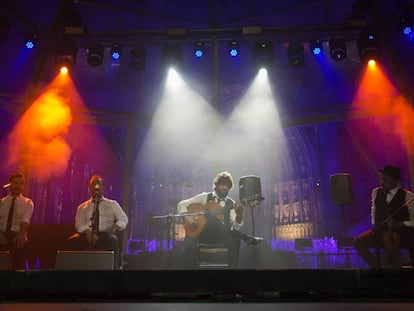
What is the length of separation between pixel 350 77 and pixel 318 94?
78 cm

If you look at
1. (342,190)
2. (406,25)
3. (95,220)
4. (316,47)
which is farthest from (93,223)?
(406,25)

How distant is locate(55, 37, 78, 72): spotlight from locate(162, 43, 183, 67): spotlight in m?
1.69

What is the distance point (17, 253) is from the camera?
5.58 m

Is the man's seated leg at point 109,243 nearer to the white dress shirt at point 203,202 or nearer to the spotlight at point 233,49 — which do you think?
the white dress shirt at point 203,202

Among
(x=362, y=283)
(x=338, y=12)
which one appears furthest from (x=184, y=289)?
(x=338, y=12)

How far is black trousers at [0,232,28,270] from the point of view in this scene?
18.2 ft

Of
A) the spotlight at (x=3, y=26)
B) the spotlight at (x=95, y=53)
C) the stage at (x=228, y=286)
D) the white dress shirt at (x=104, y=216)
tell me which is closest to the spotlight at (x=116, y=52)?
the spotlight at (x=95, y=53)

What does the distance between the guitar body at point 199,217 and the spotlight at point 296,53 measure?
350 cm

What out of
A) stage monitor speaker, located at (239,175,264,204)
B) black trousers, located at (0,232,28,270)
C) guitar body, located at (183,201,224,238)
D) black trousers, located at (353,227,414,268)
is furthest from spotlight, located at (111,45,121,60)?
black trousers, located at (353,227,414,268)

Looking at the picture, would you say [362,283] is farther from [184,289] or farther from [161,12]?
[161,12]

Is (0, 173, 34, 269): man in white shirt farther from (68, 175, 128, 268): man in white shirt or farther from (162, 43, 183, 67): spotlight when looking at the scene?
(162, 43, 183, 67): spotlight

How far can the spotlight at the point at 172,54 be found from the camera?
25.6 feet

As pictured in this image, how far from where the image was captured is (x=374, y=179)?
27.9 feet

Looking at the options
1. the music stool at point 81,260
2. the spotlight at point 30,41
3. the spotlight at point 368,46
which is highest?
the spotlight at point 30,41
